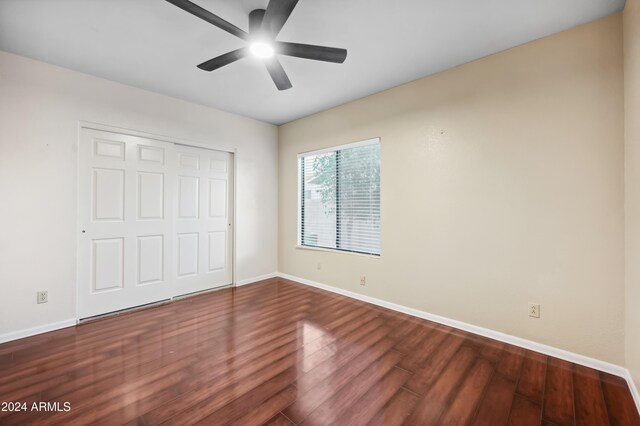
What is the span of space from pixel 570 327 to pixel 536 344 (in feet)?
0.97

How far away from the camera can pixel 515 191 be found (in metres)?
2.44

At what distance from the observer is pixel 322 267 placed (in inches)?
162

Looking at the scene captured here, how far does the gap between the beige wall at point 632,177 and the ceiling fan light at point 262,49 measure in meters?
2.37

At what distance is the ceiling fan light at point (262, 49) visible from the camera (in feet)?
6.64

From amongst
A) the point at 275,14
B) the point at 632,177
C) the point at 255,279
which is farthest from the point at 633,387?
the point at 255,279

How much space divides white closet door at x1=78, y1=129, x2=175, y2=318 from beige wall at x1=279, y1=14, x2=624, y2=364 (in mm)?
2775

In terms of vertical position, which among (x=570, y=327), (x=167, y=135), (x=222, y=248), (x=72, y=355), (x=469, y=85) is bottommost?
(x=72, y=355)

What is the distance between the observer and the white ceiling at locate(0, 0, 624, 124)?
77.1 inches

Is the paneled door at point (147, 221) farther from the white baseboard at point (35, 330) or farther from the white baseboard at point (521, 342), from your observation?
the white baseboard at point (521, 342)

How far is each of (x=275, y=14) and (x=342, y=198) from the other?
104 inches

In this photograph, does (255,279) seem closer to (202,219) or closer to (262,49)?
(202,219)

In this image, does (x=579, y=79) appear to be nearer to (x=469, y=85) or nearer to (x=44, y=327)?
(x=469, y=85)

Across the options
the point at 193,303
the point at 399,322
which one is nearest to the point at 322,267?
the point at 399,322

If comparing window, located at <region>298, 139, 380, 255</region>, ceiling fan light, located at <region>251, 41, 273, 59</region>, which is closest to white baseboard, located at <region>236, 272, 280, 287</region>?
window, located at <region>298, 139, 380, 255</region>
